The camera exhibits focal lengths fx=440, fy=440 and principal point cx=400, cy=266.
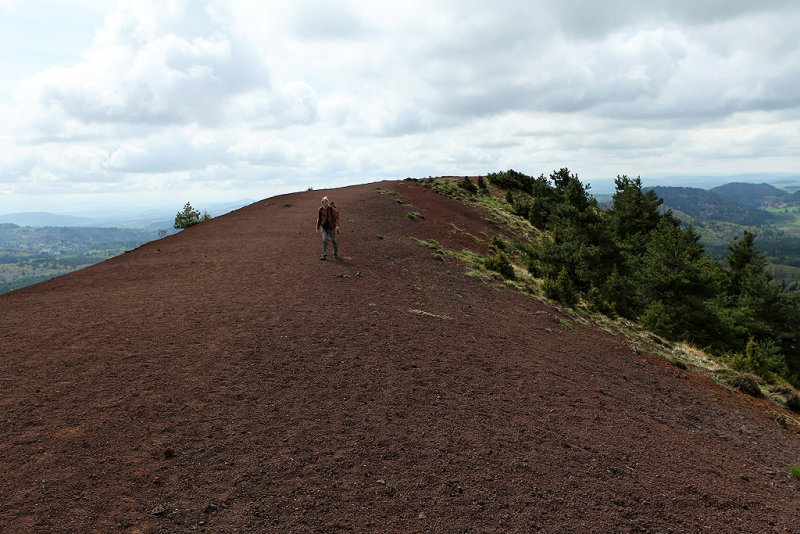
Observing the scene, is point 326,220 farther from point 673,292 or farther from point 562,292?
point 673,292

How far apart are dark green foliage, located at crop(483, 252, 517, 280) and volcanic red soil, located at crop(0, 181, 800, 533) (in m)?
7.79

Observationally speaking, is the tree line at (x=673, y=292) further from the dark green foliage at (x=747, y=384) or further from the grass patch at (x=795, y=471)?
the grass patch at (x=795, y=471)

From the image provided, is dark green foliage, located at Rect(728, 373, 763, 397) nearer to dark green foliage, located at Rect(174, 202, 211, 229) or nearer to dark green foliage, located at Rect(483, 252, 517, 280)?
dark green foliage, located at Rect(483, 252, 517, 280)

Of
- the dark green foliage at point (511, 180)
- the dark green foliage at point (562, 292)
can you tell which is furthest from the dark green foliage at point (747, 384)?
the dark green foliage at point (511, 180)

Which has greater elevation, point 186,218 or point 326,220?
point 186,218

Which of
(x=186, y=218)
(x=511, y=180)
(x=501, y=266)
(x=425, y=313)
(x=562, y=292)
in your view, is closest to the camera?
(x=425, y=313)

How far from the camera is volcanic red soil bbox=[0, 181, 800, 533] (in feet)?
18.4

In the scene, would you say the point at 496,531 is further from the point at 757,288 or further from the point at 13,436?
the point at 757,288

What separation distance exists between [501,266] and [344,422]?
668 inches

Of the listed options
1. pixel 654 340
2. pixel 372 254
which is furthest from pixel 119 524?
pixel 654 340

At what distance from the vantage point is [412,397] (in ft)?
28.0

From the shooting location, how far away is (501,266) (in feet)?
75.3

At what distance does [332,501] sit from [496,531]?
2112 mm

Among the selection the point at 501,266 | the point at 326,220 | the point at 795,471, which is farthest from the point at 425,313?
the point at 501,266
